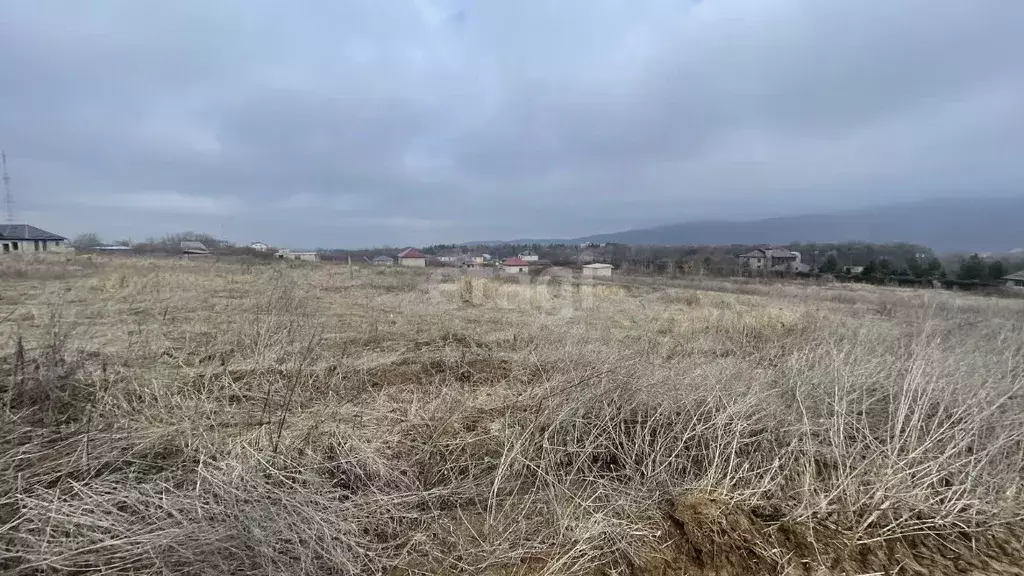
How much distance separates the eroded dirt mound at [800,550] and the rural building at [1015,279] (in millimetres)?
37516

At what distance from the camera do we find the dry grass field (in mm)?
2164

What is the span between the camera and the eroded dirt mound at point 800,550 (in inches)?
87.6

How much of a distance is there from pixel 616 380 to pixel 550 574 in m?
2.13

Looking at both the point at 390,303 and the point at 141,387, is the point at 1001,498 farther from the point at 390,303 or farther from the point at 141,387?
the point at 390,303

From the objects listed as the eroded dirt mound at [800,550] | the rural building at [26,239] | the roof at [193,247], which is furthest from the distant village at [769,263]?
the eroded dirt mound at [800,550]

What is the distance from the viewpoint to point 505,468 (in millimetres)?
2850

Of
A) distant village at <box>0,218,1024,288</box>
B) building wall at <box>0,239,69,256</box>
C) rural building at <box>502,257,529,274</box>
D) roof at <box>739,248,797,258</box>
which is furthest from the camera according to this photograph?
roof at <box>739,248,797,258</box>

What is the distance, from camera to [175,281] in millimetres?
14328

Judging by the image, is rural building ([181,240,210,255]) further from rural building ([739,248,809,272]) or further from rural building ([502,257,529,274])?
rural building ([739,248,809,272])

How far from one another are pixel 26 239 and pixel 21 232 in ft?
3.75

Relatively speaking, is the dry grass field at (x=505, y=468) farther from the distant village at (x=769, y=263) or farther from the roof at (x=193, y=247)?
the roof at (x=193, y=247)


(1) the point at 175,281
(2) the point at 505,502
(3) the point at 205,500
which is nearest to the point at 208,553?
(3) the point at 205,500

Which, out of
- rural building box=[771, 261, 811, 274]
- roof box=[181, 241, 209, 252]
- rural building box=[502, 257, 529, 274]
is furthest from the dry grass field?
roof box=[181, 241, 209, 252]

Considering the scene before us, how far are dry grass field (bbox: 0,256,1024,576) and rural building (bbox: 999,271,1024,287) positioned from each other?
3372 centimetres
